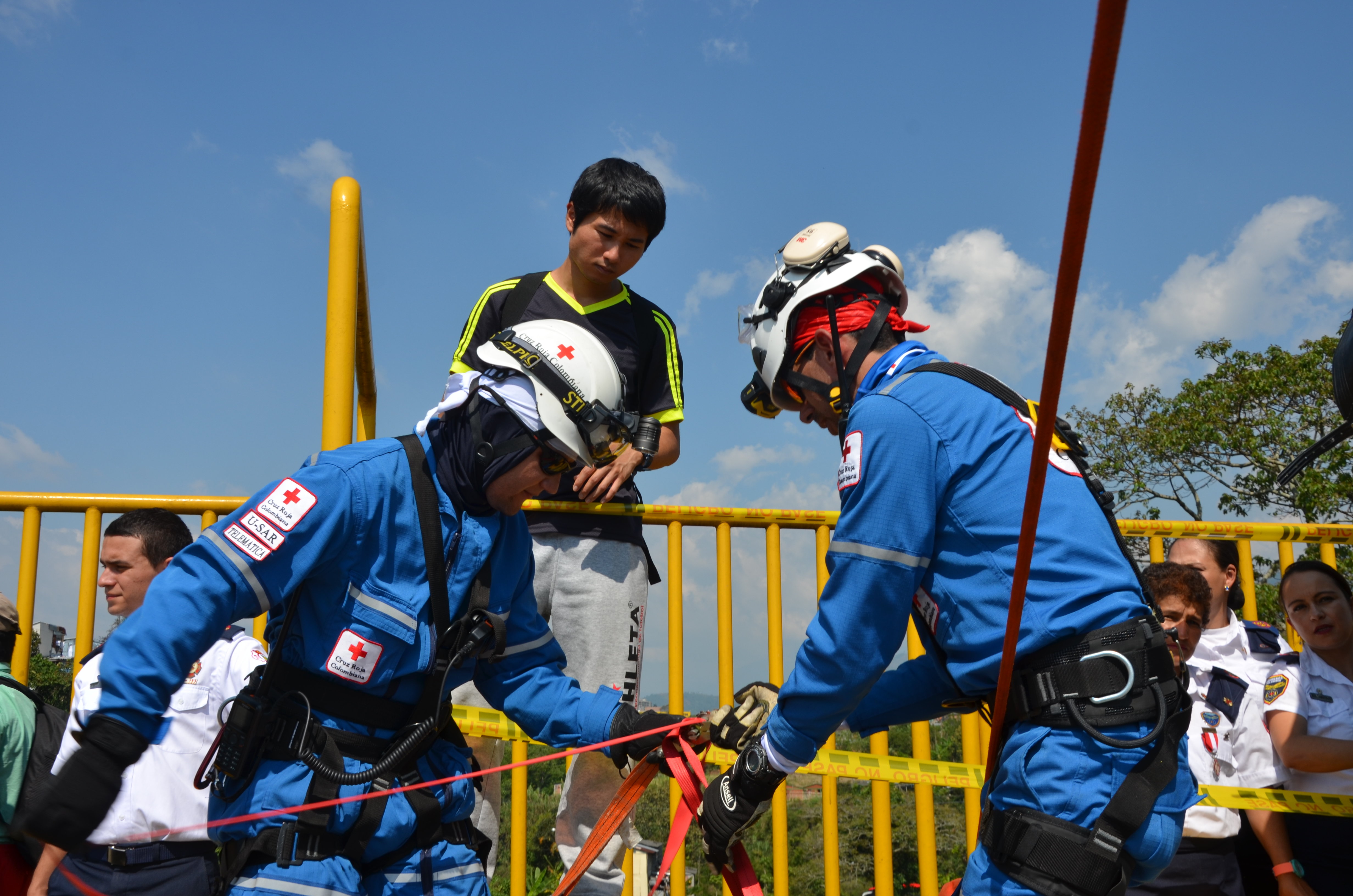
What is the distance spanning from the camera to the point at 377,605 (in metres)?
2.54

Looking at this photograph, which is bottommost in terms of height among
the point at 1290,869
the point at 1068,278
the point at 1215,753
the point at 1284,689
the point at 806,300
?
the point at 1290,869

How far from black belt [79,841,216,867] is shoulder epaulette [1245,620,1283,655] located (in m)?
4.37

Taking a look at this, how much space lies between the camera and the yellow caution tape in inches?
147

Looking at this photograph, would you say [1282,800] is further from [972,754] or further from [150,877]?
[150,877]

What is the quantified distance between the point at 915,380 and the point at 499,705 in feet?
5.52

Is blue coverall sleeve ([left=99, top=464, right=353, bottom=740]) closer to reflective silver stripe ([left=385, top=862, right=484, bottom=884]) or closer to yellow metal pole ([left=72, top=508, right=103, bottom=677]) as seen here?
reflective silver stripe ([left=385, top=862, right=484, bottom=884])

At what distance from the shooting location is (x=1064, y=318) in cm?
160

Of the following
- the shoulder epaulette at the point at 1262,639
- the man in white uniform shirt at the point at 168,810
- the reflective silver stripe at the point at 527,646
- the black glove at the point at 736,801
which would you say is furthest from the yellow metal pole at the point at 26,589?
the shoulder epaulette at the point at 1262,639

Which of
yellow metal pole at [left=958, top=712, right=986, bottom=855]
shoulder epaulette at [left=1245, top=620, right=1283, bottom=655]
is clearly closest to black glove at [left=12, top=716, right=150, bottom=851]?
yellow metal pole at [left=958, top=712, right=986, bottom=855]

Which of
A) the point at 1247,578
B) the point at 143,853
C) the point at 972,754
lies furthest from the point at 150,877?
the point at 1247,578

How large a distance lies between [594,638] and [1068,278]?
2.76 meters

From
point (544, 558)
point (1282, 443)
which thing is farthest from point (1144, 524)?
point (1282, 443)

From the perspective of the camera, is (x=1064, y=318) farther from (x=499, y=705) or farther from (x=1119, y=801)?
(x=499, y=705)

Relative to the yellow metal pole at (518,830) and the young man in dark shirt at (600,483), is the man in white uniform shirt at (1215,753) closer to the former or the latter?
the young man in dark shirt at (600,483)
